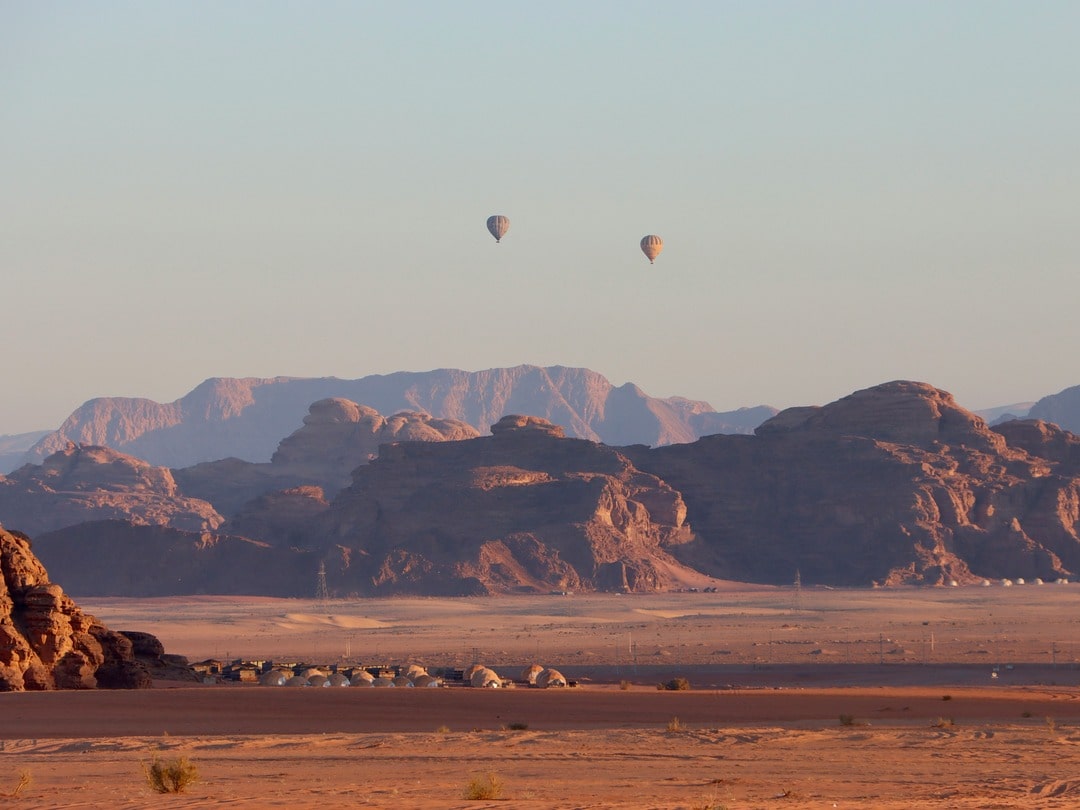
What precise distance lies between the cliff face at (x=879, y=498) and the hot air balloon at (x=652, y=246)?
108ft

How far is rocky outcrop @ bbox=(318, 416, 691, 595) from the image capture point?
138750 mm

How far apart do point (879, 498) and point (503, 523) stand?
31.9 metres

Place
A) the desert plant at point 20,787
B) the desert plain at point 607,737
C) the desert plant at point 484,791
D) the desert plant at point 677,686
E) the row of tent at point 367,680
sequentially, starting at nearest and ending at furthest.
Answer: the desert plant at point 484,791 < the desert plant at point 20,787 < the desert plain at point 607,737 < the desert plant at point 677,686 < the row of tent at point 367,680

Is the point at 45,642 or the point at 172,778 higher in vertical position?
the point at 45,642

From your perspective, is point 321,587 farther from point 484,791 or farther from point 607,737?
point 484,791

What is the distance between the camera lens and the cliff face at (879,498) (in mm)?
142625

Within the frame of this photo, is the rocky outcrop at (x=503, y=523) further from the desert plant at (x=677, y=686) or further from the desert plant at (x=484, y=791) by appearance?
the desert plant at (x=484, y=791)

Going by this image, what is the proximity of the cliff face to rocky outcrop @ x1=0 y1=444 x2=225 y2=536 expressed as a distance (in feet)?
176

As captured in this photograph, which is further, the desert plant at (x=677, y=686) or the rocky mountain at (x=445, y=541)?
the rocky mountain at (x=445, y=541)

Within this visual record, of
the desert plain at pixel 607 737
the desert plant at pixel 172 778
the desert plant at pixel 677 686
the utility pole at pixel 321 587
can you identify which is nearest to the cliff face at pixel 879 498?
the utility pole at pixel 321 587

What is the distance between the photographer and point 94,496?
18088cm

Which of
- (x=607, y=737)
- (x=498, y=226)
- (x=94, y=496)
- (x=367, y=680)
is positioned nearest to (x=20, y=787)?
(x=607, y=737)

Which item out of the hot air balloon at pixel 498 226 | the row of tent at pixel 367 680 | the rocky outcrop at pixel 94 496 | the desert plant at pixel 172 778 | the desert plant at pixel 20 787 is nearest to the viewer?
the desert plant at pixel 20 787

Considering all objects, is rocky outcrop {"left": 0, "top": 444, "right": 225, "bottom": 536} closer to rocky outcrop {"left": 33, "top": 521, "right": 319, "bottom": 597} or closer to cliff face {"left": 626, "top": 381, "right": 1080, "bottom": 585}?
rocky outcrop {"left": 33, "top": 521, "right": 319, "bottom": 597}
